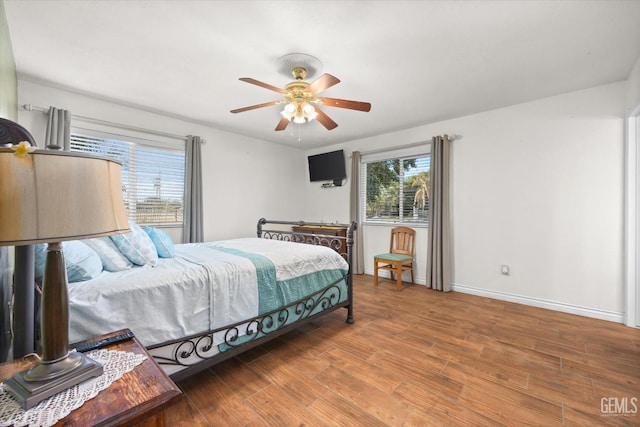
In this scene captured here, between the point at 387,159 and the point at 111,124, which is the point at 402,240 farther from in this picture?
the point at 111,124

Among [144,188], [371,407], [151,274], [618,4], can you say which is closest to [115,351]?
[151,274]

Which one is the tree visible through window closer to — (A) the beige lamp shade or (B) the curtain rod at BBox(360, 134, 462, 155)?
(B) the curtain rod at BBox(360, 134, 462, 155)

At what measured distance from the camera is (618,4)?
1716 millimetres

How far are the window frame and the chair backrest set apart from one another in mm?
128

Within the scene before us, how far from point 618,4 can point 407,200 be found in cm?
295

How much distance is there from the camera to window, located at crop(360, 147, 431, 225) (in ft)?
13.9

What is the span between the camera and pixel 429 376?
1.91m

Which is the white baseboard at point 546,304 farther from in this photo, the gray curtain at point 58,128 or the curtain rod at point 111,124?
the gray curtain at point 58,128

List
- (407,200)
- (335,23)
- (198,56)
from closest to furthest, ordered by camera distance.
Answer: (335,23) → (198,56) → (407,200)

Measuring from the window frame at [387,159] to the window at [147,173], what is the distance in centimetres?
296

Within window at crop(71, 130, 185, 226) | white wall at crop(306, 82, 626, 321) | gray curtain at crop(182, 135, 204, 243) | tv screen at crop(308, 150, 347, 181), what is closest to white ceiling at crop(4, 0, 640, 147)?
white wall at crop(306, 82, 626, 321)

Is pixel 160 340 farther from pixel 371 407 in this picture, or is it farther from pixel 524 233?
pixel 524 233

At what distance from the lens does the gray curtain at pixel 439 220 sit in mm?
3807

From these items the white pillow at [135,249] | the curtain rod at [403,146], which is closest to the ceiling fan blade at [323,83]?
the white pillow at [135,249]
